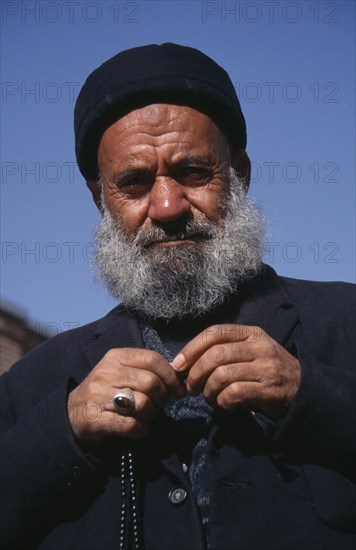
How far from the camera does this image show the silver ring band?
7.78 feet

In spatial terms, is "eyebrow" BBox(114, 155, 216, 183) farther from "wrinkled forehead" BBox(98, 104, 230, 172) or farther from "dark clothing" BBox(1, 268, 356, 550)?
"dark clothing" BBox(1, 268, 356, 550)

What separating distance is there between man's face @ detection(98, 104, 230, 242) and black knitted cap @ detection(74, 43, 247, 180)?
0.06 metres

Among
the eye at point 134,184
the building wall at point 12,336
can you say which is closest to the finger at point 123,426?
the eye at point 134,184

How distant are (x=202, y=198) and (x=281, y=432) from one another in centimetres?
123

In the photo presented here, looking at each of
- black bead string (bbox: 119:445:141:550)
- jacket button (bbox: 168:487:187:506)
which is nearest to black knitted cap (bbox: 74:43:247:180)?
black bead string (bbox: 119:445:141:550)

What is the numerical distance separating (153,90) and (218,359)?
4.85 feet

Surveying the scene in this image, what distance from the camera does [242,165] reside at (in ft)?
11.9

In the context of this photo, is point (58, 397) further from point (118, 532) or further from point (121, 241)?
point (121, 241)

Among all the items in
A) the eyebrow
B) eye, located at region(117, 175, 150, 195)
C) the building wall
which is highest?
the eyebrow

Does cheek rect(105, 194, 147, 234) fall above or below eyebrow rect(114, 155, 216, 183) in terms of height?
below

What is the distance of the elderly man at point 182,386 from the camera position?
2.35 m

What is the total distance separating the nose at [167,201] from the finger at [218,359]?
821 mm

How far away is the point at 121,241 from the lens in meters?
3.27

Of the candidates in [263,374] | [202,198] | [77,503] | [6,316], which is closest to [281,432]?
[263,374]
